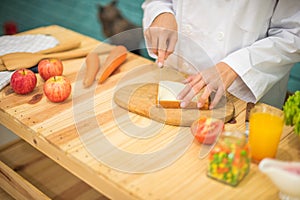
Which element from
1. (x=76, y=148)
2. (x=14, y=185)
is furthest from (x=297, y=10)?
(x=14, y=185)

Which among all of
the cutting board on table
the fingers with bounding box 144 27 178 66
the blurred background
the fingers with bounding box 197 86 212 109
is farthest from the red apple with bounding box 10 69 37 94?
the blurred background

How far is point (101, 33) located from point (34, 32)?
2.59ft

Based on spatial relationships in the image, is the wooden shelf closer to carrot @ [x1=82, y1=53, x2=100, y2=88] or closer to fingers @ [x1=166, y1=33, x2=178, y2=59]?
carrot @ [x1=82, y1=53, x2=100, y2=88]

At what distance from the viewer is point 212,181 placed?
1057mm

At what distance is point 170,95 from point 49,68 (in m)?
0.48

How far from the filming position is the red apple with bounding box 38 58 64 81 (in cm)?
155

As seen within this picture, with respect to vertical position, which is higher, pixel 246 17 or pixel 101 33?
pixel 246 17

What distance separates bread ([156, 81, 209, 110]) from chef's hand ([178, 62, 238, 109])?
0.02 metres

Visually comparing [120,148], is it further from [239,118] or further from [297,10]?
[297,10]

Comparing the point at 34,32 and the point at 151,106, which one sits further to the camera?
the point at 34,32

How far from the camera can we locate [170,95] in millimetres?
1359

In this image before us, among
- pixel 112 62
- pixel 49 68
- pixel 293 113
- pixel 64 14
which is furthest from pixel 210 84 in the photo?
pixel 64 14

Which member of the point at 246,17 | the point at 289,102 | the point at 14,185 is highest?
the point at 246,17

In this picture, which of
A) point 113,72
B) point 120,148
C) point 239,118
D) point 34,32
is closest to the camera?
point 120,148
